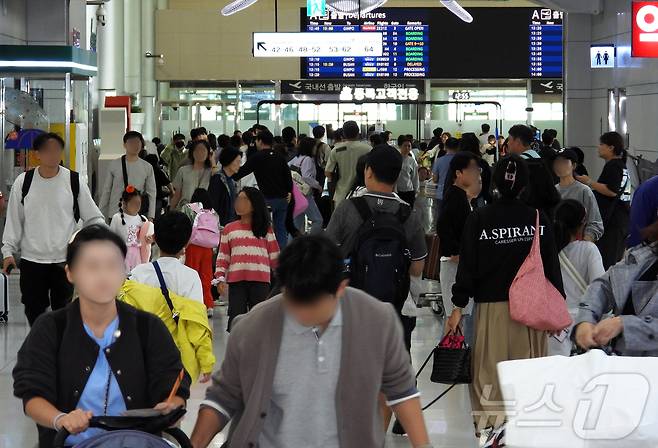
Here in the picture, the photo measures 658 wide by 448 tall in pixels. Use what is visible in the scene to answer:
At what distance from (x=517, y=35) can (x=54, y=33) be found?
35.9ft

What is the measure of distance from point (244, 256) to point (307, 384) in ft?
15.2

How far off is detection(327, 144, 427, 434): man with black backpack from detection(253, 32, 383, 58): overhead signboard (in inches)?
589

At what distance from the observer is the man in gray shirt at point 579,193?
27.4 ft

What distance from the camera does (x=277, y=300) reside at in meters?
3.20

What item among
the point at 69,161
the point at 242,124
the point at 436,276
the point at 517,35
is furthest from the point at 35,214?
the point at 242,124

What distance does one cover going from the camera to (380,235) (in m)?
5.66

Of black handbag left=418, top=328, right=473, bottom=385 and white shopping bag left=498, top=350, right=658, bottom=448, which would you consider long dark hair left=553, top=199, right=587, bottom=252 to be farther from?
white shopping bag left=498, top=350, right=658, bottom=448

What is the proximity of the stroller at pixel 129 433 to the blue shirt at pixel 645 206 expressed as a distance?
4.21m

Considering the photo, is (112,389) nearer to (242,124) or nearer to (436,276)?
(436,276)

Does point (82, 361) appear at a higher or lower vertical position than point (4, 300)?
higher

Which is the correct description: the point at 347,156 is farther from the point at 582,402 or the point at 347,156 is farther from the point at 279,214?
the point at 582,402

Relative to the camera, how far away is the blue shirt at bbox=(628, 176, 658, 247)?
22.4 feet

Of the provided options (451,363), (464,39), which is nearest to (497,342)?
(451,363)

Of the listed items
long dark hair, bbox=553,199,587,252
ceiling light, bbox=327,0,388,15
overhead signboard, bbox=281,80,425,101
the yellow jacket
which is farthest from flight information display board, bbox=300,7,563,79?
the yellow jacket
